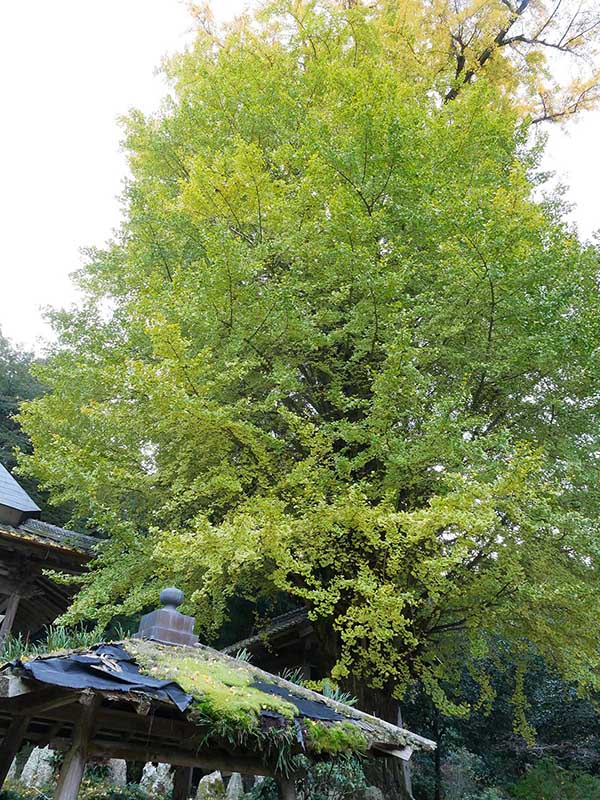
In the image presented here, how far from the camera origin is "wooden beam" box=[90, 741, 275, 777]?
314 centimetres

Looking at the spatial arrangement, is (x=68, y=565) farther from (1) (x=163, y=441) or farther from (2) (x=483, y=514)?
(2) (x=483, y=514)

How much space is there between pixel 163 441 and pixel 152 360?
1.92 m

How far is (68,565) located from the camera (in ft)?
26.4

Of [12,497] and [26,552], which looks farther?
[12,497]

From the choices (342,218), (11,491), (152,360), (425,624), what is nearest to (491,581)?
(425,624)

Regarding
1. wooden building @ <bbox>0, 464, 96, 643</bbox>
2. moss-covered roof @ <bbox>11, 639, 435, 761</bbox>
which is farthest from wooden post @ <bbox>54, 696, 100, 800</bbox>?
wooden building @ <bbox>0, 464, 96, 643</bbox>

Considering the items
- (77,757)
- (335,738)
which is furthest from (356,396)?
(77,757)

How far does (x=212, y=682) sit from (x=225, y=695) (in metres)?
0.13

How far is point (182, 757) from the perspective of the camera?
136 inches

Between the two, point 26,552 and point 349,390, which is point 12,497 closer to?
point 26,552

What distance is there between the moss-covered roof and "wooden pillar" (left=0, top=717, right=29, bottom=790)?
3.31 ft

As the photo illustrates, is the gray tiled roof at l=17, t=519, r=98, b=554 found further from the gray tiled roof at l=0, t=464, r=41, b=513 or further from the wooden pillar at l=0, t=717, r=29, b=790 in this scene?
the wooden pillar at l=0, t=717, r=29, b=790

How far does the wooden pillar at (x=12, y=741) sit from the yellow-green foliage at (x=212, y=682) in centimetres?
104

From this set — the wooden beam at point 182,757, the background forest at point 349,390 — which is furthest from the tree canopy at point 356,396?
the wooden beam at point 182,757
